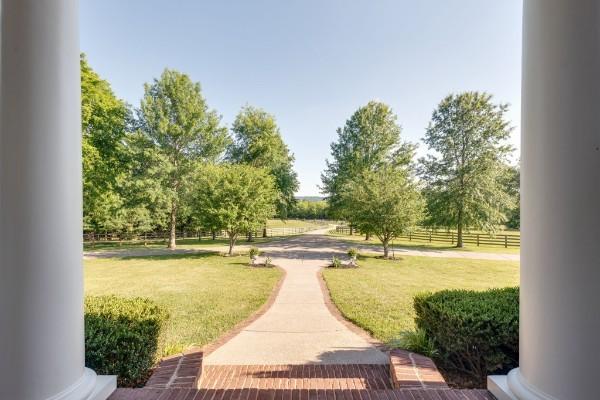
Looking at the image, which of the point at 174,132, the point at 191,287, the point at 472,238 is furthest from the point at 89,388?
the point at 472,238

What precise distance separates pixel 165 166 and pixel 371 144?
16.5 metres

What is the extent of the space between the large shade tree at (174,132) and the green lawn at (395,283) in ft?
43.9

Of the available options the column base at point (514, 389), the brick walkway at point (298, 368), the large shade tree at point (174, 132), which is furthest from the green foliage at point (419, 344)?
the large shade tree at point (174, 132)

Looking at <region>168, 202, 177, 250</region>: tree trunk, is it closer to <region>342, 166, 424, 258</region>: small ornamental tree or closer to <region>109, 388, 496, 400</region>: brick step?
<region>342, 166, 424, 258</region>: small ornamental tree

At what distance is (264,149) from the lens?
26.3m

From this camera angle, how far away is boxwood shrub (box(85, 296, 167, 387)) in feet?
8.96

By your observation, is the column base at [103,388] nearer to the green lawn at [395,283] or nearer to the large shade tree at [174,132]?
the green lawn at [395,283]

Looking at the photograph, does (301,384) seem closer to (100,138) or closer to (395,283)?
(395,283)

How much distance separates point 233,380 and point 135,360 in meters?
1.16

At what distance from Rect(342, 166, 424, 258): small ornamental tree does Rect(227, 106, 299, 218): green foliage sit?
→ 11.6 m

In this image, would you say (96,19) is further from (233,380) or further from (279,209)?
(279,209)
